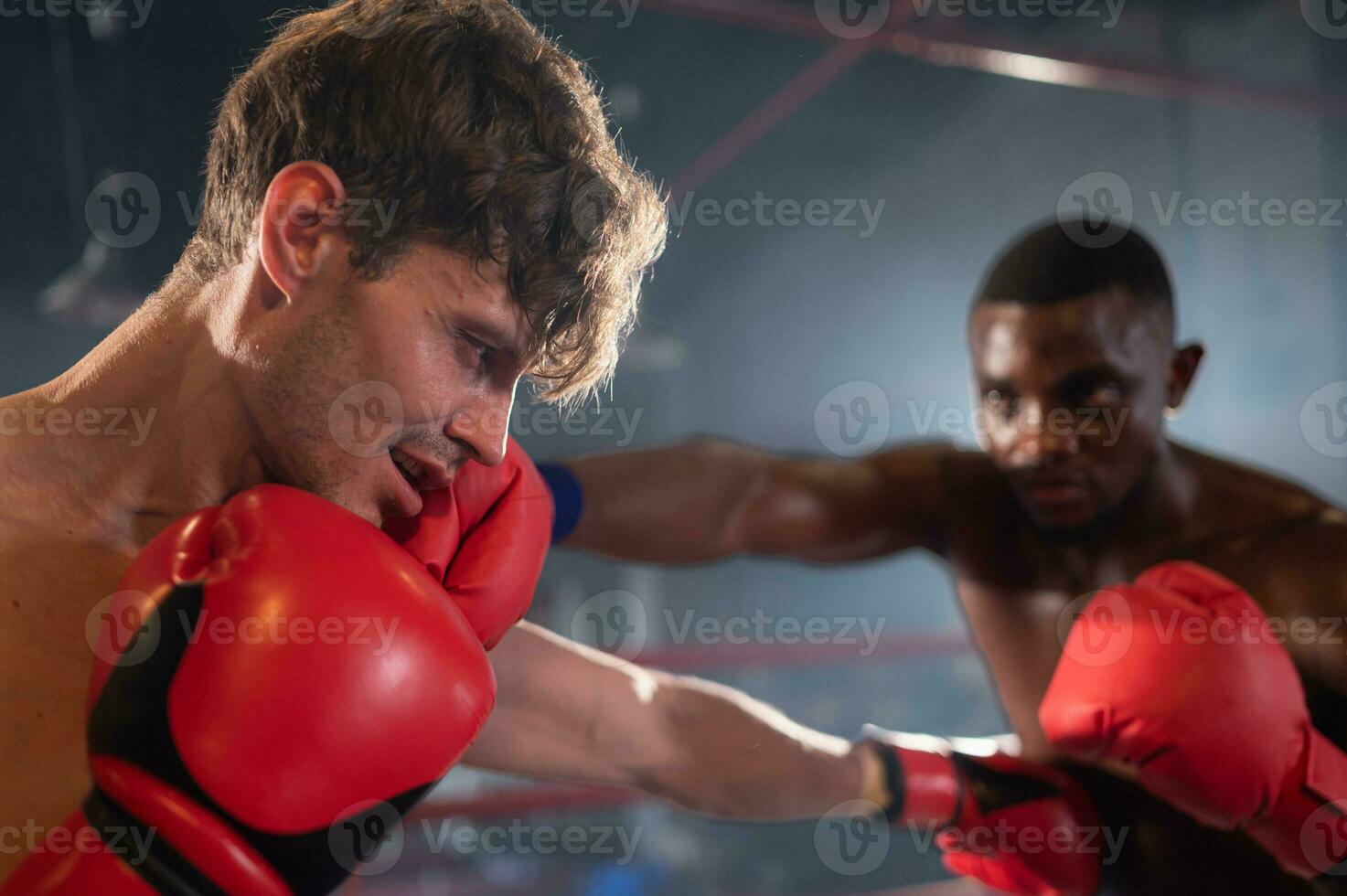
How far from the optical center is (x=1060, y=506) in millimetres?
1538

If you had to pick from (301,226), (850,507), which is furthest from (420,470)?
(850,507)

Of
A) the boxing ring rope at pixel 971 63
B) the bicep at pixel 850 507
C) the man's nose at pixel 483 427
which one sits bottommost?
the bicep at pixel 850 507

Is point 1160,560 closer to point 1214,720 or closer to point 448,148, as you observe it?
point 1214,720

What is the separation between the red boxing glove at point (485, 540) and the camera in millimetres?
988

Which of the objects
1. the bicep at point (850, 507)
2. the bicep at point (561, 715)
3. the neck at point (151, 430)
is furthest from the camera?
the bicep at point (850, 507)

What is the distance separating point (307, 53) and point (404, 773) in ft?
2.46

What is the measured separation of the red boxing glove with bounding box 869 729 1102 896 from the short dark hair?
2.50ft

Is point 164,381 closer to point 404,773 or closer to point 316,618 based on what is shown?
point 316,618

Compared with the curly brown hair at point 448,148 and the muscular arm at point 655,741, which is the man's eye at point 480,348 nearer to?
the curly brown hair at point 448,148

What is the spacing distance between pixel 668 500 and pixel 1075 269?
2.50 ft

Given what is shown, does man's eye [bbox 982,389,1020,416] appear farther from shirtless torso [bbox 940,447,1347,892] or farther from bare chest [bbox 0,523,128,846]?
bare chest [bbox 0,523,128,846]

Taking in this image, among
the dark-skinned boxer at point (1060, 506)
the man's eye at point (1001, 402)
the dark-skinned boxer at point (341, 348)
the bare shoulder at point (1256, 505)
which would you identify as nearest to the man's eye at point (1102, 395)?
the dark-skinned boxer at point (1060, 506)

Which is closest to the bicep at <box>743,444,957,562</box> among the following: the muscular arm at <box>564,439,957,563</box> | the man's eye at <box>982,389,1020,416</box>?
the muscular arm at <box>564,439,957,563</box>

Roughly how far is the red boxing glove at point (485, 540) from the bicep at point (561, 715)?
0.97ft
